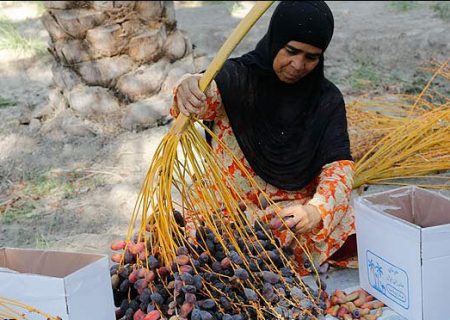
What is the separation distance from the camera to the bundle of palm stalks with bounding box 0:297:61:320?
1793 mm

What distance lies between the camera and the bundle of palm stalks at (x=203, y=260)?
6.61ft

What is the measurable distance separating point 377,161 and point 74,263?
174 cm

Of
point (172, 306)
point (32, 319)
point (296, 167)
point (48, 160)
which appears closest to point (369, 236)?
point (296, 167)

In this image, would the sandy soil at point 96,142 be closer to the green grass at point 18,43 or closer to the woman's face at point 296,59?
the green grass at point 18,43

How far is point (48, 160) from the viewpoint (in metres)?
3.94

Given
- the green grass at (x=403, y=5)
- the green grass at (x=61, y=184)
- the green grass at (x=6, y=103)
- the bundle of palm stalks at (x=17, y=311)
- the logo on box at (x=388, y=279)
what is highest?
the bundle of palm stalks at (x=17, y=311)

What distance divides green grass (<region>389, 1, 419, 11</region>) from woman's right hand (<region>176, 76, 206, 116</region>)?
4.65 metres

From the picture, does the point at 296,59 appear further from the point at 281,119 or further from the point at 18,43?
the point at 18,43

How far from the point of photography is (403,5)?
6516mm

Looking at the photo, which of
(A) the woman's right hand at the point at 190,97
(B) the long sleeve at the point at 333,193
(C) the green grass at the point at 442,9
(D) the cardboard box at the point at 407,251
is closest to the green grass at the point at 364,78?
(C) the green grass at the point at 442,9

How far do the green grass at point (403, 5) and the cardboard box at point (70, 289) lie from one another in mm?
5138

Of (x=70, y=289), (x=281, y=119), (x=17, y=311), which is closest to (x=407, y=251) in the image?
(x=281, y=119)

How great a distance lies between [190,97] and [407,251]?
2.62 feet

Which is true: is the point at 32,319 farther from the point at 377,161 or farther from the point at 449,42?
the point at 449,42
